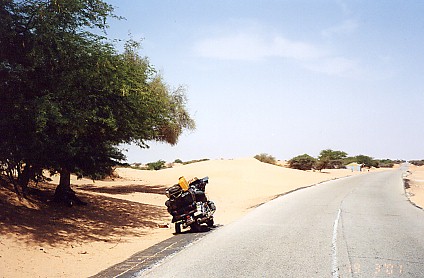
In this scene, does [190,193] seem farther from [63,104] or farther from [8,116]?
[8,116]

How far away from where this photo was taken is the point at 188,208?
43.3 feet

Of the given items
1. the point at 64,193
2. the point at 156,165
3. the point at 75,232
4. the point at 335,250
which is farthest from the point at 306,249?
the point at 156,165

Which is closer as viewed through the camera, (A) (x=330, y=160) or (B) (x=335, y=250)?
(B) (x=335, y=250)

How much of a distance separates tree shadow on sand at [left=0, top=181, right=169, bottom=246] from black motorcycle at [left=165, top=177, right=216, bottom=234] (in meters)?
1.71

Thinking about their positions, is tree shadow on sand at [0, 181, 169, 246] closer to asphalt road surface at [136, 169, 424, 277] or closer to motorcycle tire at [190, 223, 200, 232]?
motorcycle tire at [190, 223, 200, 232]

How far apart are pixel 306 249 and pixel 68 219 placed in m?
9.03

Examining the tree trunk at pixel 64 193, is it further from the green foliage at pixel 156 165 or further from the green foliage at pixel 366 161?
the green foliage at pixel 366 161

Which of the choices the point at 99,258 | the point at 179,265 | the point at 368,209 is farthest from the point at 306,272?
the point at 368,209

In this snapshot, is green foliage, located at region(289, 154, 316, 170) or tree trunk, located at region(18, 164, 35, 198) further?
green foliage, located at region(289, 154, 316, 170)

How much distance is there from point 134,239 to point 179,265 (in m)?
4.92

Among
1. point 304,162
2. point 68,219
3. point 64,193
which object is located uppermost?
point 304,162

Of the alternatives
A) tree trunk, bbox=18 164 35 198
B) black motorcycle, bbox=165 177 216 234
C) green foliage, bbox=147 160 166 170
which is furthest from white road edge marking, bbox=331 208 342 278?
green foliage, bbox=147 160 166 170

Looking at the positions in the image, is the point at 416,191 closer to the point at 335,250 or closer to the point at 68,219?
the point at 335,250

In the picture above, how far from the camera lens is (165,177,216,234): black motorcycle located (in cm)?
1305
